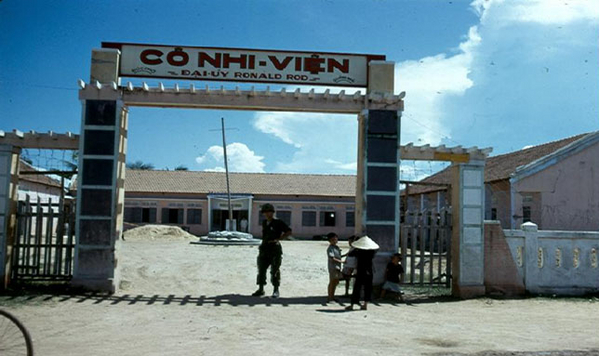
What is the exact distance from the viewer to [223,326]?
729 centimetres

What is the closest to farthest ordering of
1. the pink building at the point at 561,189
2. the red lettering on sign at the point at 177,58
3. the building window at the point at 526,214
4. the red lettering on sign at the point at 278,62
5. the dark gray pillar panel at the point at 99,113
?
the dark gray pillar panel at the point at 99,113 < the red lettering on sign at the point at 177,58 < the red lettering on sign at the point at 278,62 < the pink building at the point at 561,189 < the building window at the point at 526,214

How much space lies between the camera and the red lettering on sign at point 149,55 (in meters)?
10.8

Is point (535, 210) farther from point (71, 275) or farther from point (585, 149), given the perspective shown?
point (71, 275)

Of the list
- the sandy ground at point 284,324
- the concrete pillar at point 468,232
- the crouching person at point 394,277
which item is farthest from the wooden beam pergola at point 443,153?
the sandy ground at point 284,324

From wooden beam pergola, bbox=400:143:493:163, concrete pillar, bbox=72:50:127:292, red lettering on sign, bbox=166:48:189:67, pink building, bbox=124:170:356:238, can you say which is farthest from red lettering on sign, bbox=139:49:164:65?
pink building, bbox=124:170:356:238

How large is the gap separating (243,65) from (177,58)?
4.48ft

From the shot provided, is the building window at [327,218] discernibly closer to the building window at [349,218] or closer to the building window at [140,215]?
the building window at [349,218]

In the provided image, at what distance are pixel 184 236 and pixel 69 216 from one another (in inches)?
817

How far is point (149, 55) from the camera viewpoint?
1078 centimetres

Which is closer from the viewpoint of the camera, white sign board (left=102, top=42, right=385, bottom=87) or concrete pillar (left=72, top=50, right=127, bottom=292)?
concrete pillar (left=72, top=50, right=127, bottom=292)

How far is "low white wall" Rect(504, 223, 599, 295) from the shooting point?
1079 centimetres

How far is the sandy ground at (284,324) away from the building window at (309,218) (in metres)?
24.8

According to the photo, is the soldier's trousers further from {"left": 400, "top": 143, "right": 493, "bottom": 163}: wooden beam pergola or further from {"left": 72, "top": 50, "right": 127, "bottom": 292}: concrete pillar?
{"left": 400, "top": 143, "right": 493, "bottom": 163}: wooden beam pergola

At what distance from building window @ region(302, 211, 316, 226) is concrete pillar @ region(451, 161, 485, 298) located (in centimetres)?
2592
